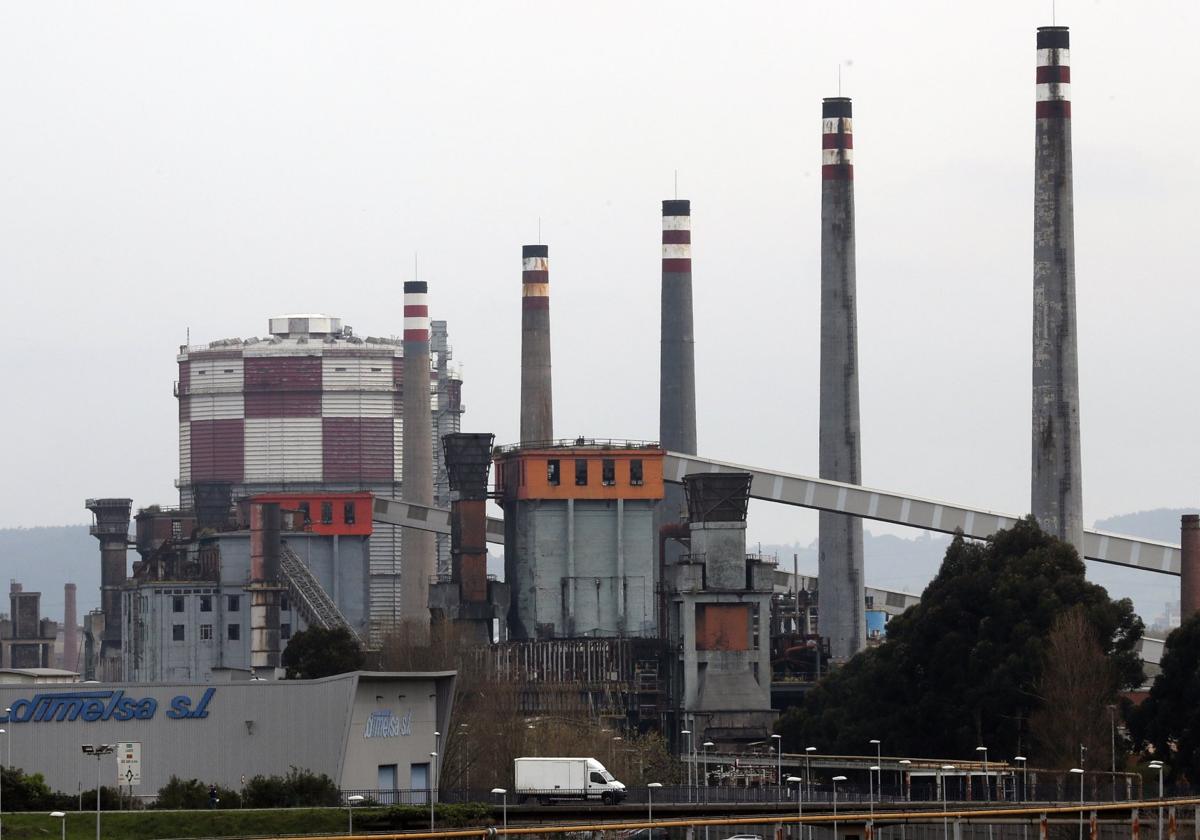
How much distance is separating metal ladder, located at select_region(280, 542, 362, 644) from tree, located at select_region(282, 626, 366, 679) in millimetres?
21912

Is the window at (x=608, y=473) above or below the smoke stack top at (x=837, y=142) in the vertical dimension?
below

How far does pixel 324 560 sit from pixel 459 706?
44.7 metres

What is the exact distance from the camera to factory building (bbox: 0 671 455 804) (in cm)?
6575

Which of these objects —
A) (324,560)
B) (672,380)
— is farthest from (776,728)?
(324,560)

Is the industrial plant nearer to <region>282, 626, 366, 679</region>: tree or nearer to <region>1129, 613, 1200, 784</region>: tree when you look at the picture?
<region>282, 626, 366, 679</region>: tree

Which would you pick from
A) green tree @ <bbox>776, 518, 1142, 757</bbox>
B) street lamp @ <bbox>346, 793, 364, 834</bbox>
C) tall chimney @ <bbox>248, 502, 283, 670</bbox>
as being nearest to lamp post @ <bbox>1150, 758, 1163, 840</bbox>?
green tree @ <bbox>776, 518, 1142, 757</bbox>

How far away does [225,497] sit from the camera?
148m

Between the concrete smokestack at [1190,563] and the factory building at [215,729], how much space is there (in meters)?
39.3

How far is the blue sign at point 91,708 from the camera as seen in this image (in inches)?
2638

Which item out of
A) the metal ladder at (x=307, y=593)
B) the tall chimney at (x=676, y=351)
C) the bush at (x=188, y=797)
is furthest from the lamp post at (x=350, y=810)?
the tall chimney at (x=676, y=351)

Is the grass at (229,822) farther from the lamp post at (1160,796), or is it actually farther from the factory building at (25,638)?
the factory building at (25,638)

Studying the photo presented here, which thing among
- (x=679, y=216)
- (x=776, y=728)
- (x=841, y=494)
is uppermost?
(x=679, y=216)

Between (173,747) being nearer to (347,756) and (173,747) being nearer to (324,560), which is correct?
(347,756)

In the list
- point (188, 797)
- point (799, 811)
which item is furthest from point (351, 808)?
point (799, 811)
